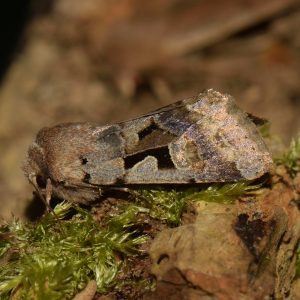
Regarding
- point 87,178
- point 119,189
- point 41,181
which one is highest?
point 41,181

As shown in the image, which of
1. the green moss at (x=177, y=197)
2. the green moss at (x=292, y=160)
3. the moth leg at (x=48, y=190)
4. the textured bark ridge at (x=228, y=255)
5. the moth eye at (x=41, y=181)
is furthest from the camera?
the green moss at (x=292, y=160)

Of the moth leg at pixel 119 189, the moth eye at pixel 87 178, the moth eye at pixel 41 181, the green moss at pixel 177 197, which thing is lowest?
the green moss at pixel 177 197

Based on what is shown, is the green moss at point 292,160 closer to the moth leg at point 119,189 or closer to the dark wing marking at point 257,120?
the dark wing marking at point 257,120

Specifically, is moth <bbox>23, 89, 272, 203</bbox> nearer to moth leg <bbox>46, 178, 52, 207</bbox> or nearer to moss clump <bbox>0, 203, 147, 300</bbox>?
moth leg <bbox>46, 178, 52, 207</bbox>

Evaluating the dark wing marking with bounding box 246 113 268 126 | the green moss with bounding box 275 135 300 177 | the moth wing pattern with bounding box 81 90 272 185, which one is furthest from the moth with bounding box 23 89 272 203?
the green moss with bounding box 275 135 300 177

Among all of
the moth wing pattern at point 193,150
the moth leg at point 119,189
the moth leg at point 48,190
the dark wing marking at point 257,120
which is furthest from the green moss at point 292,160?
the moth leg at point 48,190

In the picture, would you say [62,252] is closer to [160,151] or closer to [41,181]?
[41,181]

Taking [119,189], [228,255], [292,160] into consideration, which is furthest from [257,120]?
[228,255]
